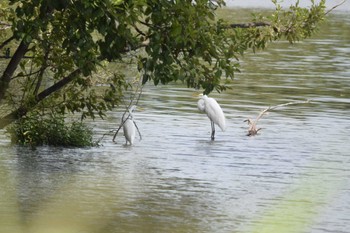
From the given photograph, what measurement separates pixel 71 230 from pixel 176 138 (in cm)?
800

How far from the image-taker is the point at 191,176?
1717cm

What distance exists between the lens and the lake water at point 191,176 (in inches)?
550

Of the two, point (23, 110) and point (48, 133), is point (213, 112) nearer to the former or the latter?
point (48, 133)

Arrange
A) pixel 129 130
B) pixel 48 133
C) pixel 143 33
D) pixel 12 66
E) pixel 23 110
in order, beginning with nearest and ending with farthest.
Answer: pixel 143 33 < pixel 12 66 < pixel 23 110 < pixel 48 133 < pixel 129 130

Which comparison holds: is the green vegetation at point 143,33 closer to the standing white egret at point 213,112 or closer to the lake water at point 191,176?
the lake water at point 191,176

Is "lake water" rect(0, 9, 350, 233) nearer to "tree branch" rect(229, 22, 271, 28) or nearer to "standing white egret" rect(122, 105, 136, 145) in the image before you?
"standing white egret" rect(122, 105, 136, 145)

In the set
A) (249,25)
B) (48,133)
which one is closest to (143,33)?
(249,25)

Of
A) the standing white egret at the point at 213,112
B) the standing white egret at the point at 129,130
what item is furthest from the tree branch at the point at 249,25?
the standing white egret at the point at 213,112

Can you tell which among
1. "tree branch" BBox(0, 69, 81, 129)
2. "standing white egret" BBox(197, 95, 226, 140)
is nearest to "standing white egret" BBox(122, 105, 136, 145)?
"standing white egret" BBox(197, 95, 226, 140)

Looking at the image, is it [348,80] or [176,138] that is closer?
[176,138]

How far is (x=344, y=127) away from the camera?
76.3ft

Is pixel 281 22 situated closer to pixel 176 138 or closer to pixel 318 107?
pixel 176 138

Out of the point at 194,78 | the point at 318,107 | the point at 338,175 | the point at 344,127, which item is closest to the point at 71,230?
the point at 194,78

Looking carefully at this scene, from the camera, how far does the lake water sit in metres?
14.0
